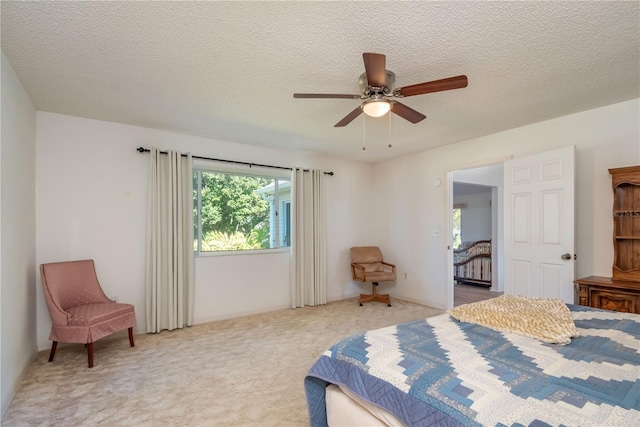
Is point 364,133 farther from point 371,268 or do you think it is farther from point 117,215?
point 117,215

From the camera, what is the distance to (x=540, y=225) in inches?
136

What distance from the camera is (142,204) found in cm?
378

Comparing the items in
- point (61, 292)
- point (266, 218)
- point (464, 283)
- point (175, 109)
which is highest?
point (175, 109)

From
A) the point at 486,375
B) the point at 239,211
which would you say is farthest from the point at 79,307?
the point at 486,375

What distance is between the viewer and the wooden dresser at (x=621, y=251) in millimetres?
2795

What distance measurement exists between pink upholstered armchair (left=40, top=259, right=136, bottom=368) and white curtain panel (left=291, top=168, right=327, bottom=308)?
2.31 m

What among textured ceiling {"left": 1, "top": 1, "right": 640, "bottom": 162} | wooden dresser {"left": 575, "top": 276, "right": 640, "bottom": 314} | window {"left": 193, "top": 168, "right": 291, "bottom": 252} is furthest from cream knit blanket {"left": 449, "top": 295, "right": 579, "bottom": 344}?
window {"left": 193, "top": 168, "right": 291, "bottom": 252}

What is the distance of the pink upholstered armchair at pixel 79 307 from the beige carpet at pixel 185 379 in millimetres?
266

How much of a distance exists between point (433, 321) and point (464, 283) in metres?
5.96

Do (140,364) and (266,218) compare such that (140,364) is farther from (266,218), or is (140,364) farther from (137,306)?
(266,218)

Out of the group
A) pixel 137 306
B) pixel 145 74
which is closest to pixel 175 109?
pixel 145 74

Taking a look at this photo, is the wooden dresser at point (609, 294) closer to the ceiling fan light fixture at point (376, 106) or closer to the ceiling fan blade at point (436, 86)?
the ceiling fan blade at point (436, 86)

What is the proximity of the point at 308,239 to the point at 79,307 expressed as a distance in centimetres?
293

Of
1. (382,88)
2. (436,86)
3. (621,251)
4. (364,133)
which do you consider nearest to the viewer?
(436,86)
